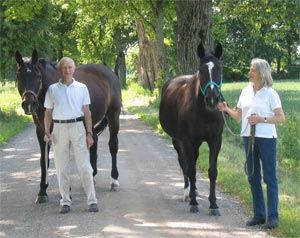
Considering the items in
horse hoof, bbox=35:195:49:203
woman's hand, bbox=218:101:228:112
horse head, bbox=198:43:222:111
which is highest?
horse head, bbox=198:43:222:111

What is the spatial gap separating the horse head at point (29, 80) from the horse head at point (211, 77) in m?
2.44

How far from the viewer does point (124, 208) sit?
768cm

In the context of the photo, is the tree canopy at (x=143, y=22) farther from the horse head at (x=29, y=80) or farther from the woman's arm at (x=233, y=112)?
the woman's arm at (x=233, y=112)

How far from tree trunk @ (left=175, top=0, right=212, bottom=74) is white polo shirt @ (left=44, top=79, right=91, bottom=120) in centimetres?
735

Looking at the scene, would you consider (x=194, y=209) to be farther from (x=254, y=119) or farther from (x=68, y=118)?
(x=68, y=118)

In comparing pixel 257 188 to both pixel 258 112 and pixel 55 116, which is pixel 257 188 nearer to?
pixel 258 112

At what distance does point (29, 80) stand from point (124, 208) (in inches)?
92.7

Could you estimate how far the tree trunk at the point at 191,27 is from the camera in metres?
14.4

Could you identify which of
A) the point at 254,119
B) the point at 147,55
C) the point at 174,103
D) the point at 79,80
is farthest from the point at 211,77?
the point at 147,55

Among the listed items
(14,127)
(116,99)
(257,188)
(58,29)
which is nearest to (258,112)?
(257,188)

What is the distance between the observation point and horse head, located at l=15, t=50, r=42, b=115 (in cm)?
747

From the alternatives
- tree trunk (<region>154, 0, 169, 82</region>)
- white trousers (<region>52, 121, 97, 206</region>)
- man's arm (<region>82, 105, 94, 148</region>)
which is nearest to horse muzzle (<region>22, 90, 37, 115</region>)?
white trousers (<region>52, 121, 97, 206</region>)

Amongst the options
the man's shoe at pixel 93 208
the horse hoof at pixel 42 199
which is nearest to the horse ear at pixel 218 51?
the man's shoe at pixel 93 208

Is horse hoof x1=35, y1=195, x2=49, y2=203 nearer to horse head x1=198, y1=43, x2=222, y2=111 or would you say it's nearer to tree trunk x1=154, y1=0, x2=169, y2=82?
horse head x1=198, y1=43, x2=222, y2=111
